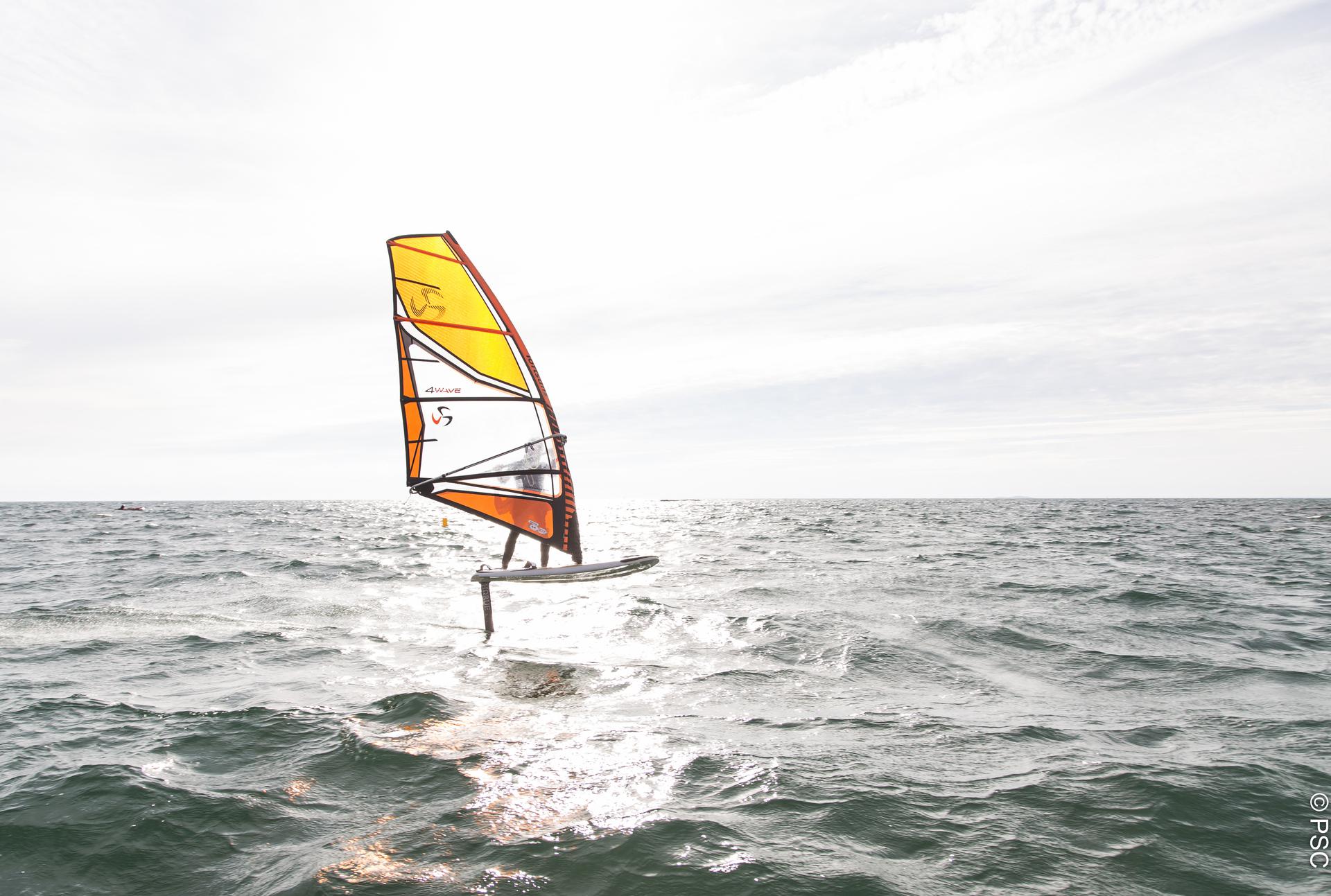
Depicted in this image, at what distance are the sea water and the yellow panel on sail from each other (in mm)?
4512

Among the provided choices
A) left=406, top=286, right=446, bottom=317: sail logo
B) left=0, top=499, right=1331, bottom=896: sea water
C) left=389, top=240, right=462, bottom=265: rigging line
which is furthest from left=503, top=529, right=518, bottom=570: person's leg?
left=389, top=240, right=462, bottom=265: rigging line

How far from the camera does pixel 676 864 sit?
4.89 m

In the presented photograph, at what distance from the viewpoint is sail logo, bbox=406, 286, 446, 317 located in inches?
386

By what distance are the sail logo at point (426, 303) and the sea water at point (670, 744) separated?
496cm

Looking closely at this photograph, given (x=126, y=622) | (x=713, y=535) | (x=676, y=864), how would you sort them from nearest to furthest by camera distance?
(x=676, y=864)
(x=126, y=622)
(x=713, y=535)

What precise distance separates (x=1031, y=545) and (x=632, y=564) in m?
27.8

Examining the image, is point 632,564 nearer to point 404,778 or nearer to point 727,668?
point 727,668

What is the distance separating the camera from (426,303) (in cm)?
981

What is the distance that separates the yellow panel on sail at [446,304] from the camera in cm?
968

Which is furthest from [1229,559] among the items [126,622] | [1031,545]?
[126,622]

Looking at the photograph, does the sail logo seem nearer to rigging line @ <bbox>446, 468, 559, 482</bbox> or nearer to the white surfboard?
rigging line @ <bbox>446, 468, 559, 482</bbox>
